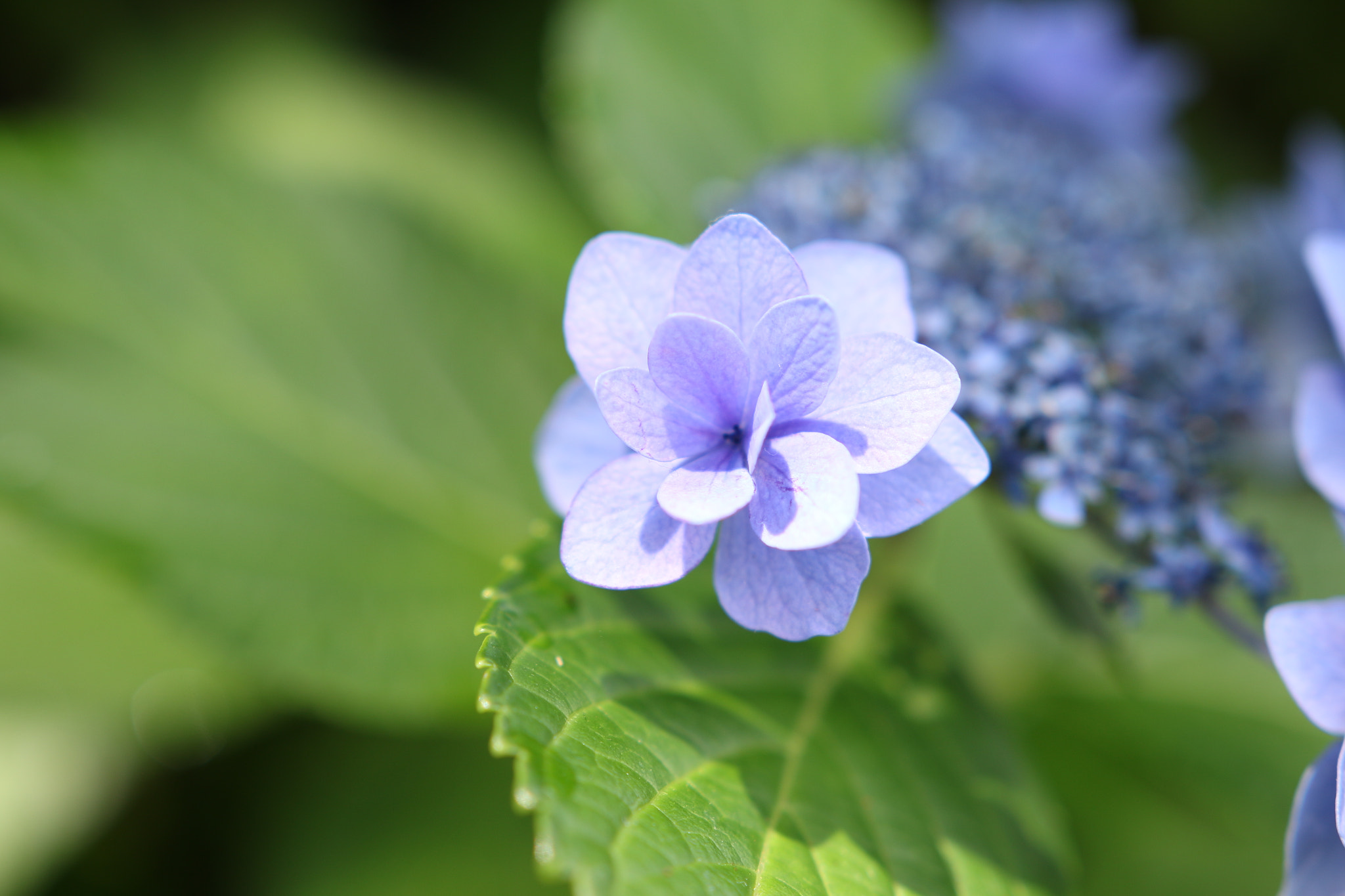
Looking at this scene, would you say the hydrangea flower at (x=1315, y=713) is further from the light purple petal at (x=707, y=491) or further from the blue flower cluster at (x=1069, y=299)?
the light purple petal at (x=707, y=491)

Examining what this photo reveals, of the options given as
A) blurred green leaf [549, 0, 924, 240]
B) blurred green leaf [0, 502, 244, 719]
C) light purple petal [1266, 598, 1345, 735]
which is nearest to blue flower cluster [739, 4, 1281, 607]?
light purple petal [1266, 598, 1345, 735]

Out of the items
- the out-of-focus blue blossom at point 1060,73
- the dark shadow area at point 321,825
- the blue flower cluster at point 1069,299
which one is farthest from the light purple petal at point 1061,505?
the dark shadow area at point 321,825

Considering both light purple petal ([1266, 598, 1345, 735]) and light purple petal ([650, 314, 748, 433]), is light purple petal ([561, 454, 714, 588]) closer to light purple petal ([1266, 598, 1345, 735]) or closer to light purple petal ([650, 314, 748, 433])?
light purple petal ([650, 314, 748, 433])

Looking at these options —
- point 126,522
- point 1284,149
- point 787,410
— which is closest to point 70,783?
point 126,522

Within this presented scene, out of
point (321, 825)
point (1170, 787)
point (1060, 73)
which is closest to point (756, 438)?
point (1060, 73)

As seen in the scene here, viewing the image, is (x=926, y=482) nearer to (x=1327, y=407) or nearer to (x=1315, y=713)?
(x=1315, y=713)

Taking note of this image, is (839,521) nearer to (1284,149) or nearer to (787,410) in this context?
(787,410)
